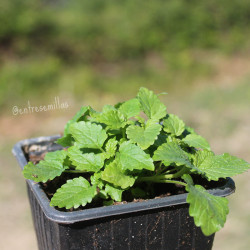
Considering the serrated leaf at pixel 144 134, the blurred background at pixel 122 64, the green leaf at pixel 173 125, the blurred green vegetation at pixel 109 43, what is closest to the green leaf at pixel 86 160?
the serrated leaf at pixel 144 134

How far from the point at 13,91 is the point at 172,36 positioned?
2158 millimetres

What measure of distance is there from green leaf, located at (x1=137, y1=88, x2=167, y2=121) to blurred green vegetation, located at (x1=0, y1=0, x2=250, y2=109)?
8.28 ft

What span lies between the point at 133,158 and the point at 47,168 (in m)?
0.25

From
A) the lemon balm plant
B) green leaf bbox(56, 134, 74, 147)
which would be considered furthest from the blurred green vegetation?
the lemon balm plant

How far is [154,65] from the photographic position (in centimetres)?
468

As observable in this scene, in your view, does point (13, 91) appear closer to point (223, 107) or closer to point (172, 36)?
point (223, 107)

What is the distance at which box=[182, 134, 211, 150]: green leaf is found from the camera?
1209 mm

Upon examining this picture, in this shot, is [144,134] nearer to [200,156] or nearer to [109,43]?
[200,156]

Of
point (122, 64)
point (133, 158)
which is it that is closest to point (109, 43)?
point (122, 64)

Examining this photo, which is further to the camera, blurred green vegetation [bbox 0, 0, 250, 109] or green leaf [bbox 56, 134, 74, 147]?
blurred green vegetation [bbox 0, 0, 250, 109]

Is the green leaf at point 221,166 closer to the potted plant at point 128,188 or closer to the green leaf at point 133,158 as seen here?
the potted plant at point 128,188

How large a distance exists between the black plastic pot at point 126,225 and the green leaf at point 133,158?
0.09 metres

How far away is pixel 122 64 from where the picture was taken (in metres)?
4.65

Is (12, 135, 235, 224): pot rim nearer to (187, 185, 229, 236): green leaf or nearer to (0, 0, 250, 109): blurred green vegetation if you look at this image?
(187, 185, 229, 236): green leaf
